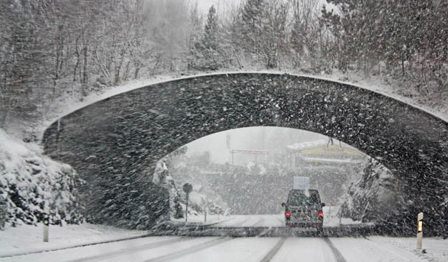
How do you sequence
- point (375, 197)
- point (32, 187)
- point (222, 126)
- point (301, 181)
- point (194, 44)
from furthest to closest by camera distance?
point (301, 181) < point (375, 197) < point (222, 126) < point (194, 44) < point (32, 187)

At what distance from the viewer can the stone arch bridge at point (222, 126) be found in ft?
61.7

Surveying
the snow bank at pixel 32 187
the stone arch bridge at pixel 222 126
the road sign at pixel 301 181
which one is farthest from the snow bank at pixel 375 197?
the snow bank at pixel 32 187

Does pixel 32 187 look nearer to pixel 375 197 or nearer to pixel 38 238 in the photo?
pixel 38 238

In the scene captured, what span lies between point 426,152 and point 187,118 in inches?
435

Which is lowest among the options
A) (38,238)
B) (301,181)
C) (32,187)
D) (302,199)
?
(301,181)

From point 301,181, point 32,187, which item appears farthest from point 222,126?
point 301,181

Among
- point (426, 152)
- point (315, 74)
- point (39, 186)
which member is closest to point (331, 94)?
point (315, 74)

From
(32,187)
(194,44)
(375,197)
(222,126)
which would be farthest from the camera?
(375,197)

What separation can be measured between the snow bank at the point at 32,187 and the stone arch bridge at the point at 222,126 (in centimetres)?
160

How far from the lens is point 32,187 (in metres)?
15.2

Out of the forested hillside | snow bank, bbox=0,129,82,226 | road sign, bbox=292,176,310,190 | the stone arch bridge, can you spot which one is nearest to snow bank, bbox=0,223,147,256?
snow bank, bbox=0,129,82,226

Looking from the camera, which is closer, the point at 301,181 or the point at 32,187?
the point at 32,187

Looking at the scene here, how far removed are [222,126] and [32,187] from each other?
1247cm

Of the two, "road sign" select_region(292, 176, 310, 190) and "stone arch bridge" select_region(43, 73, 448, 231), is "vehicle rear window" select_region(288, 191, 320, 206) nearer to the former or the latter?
"stone arch bridge" select_region(43, 73, 448, 231)
